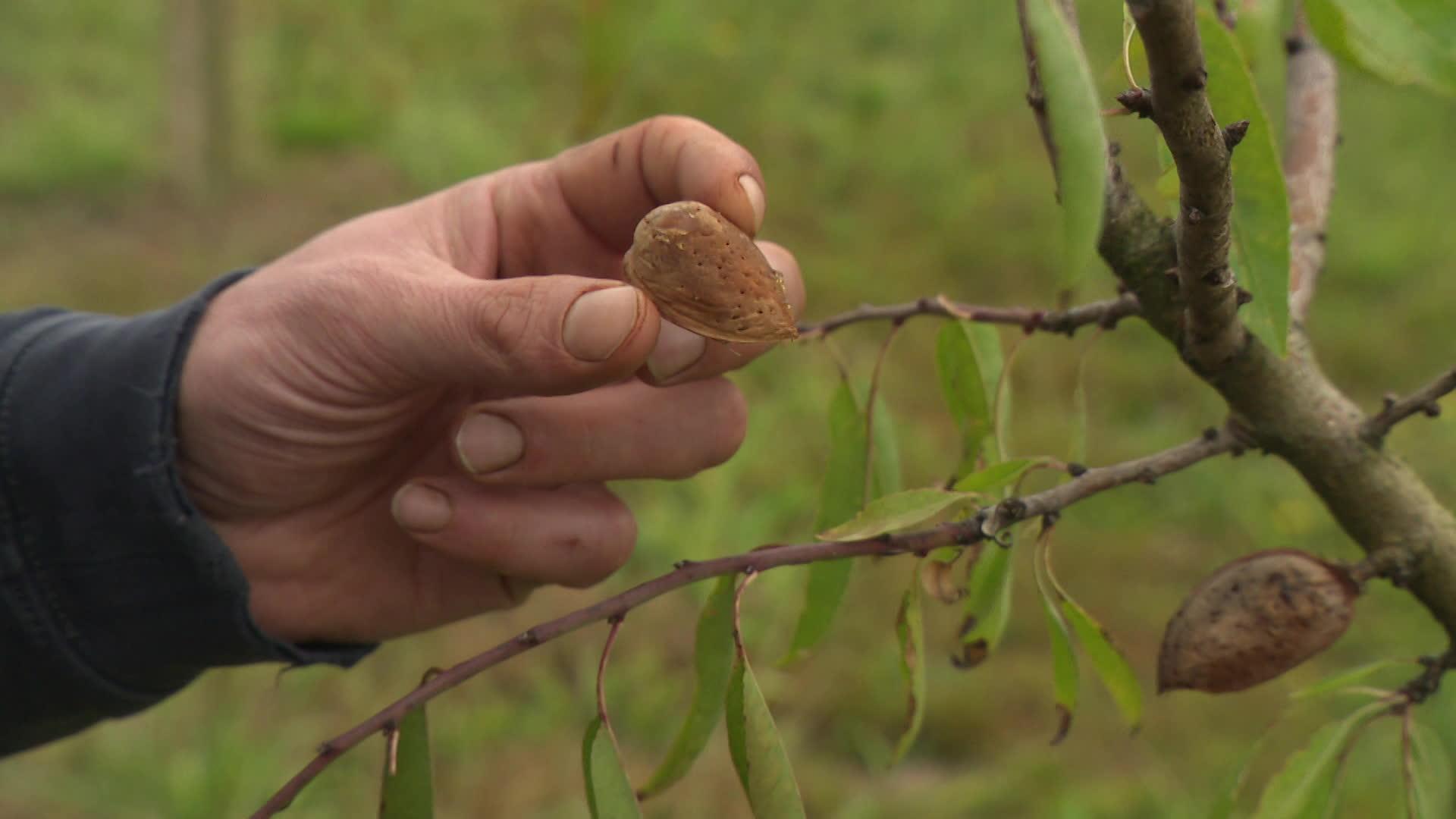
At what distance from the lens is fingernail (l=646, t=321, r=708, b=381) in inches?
36.2

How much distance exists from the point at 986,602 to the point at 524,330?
0.32m

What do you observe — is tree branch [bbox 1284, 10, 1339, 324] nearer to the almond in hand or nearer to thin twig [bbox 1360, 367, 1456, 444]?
thin twig [bbox 1360, 367, 1456, 444]

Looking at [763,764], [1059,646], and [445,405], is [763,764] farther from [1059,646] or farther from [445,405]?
[445,405]

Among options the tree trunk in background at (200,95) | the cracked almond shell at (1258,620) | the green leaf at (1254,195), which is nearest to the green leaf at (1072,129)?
the green leaf at (1254,195)

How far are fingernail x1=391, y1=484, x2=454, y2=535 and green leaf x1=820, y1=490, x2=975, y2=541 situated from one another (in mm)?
440

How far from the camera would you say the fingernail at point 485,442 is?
3.22 feet

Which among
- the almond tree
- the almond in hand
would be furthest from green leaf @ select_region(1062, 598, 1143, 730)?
the almond in hand

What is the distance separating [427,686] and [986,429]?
41 cm

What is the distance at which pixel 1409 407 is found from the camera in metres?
0.74

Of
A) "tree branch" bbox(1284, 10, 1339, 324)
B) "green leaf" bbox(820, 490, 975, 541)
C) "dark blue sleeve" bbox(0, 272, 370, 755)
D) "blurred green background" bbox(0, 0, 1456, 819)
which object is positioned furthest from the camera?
"blurred green background" bbox(0, 0, 1456, 819)

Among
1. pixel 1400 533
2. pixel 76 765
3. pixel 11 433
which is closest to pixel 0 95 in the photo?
pixel 76 765

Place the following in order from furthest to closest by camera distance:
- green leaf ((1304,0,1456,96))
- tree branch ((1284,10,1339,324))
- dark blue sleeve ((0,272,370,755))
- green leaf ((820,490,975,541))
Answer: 1. dark blue sleeve ((0,272,370,755))
2. tree branch ((1284,10,1339,324))
3. green leaf ((820,490,975,541))
4. green leaf ((1304,0,1456,96))

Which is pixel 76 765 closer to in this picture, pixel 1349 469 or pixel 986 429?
pixel 986 429

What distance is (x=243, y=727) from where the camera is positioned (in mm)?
2055
